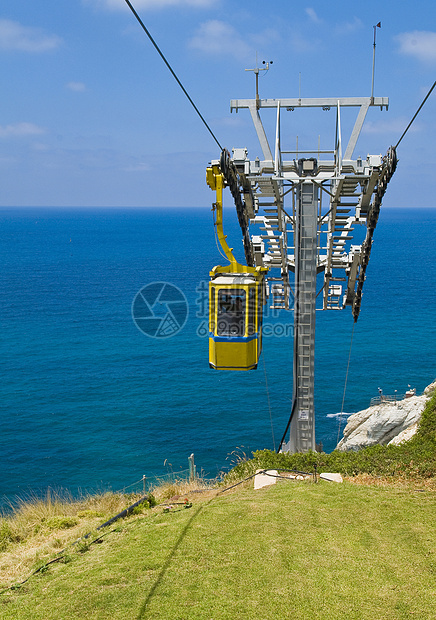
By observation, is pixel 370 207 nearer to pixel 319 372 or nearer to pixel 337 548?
pixel 337 548

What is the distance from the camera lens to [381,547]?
31.7 ft

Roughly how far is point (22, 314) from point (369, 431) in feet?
183

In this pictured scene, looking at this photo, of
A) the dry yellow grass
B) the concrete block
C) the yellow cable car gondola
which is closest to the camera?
the dry yellow grass

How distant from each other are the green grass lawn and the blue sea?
14794 millimetres

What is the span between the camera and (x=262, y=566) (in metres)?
9.19

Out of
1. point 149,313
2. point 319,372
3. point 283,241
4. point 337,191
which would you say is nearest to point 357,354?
point 319,372

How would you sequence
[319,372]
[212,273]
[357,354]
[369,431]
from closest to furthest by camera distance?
[212,273], [369,431], [319,372], [357,354]

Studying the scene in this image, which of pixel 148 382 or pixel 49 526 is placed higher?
pixel 49 526

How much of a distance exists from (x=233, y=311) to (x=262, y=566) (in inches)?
274

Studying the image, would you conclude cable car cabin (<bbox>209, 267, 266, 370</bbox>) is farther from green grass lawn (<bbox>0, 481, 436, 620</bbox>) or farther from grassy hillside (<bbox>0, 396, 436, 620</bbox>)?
green grass lawn (<bbox>0, 481, 436, 620</bbox>)

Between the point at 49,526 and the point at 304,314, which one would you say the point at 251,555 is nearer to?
the point at 49,526

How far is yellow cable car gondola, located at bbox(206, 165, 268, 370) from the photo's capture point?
13977 millimetres

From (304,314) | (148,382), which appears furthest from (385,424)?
(148,382)

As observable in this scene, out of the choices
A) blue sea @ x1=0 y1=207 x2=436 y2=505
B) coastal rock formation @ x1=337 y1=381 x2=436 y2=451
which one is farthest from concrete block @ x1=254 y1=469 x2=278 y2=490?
coastal rock formation @ x1=337 y1=381 x2=436 y2=451
